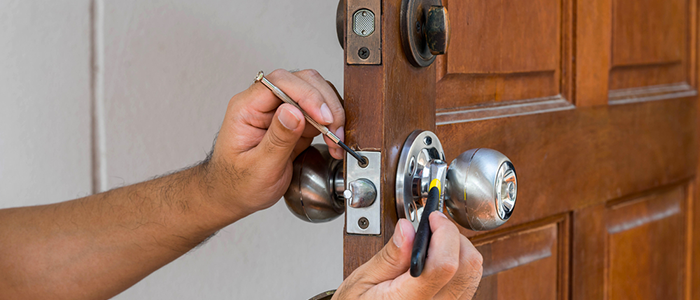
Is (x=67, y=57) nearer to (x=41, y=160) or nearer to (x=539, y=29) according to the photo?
(x=41, y=160)

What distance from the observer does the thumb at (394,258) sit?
41 cm

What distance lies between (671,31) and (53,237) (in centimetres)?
115

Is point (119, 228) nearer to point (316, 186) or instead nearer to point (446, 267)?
point (316, 186)

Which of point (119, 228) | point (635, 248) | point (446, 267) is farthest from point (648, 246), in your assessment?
point (119, 228)

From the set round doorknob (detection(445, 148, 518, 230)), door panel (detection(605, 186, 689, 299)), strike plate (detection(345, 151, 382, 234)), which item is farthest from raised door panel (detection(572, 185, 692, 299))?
strike plate (detection(345, 151, 382, 234))

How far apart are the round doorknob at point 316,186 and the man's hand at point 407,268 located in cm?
14

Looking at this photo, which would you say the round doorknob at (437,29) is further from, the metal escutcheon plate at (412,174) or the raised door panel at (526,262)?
the raised door panel at (526,262)

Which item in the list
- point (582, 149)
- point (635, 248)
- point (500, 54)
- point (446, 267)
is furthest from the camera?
point (635, 248)

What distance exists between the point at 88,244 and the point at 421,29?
1.85ft

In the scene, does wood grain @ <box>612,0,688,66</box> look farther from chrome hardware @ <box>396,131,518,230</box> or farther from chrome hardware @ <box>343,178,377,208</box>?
chrome hardware @ <box>343,178,377,208</box>

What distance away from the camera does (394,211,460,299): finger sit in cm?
40

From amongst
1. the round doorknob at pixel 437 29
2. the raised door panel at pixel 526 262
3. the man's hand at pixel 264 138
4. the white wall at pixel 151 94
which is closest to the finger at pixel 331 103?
the man's hand at pixel 264 138

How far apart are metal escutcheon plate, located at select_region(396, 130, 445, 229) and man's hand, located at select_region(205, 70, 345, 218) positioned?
0.22ft

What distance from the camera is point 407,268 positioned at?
0.43 metres
